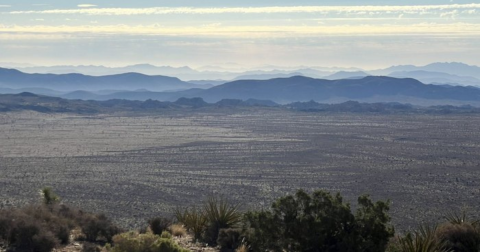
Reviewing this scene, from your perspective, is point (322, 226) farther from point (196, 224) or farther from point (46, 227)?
point (46, 227)

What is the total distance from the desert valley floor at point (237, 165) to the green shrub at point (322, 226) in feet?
36.9

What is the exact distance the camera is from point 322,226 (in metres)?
10.7

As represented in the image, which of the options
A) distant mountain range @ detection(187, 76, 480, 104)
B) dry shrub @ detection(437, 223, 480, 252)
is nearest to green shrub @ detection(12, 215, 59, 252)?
dry shrub @ detection(437, 223, 480, 252)

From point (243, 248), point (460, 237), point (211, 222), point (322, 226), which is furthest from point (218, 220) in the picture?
point (460, 237)

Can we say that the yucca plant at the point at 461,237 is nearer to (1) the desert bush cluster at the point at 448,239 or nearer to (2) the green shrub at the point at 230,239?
(1) the desert bush cluster at the point at 448,239

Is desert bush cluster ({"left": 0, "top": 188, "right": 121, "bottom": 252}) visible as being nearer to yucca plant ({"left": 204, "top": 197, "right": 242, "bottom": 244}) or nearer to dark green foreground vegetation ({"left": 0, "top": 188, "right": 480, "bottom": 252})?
dark green foreground vegetation ({"left": 0, "top": 188, "right": 480, "bottom": 252})

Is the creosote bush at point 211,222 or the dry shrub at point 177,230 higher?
the creosote bush at point 211,222

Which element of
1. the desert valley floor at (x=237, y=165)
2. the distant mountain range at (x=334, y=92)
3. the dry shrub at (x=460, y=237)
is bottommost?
the desert valley floor at (x=237, y=165)

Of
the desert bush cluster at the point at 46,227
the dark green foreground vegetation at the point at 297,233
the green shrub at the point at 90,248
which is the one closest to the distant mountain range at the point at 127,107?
the desert bush cluster at the point at 46,227

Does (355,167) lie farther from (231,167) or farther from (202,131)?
(202,131)

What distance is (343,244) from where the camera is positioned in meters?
10.6

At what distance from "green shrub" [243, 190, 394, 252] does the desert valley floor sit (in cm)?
1124

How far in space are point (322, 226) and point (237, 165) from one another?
28584mm

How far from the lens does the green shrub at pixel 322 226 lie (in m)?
10.7
